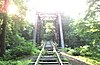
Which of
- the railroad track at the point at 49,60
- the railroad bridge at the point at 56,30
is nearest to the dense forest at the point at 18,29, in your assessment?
the railroad track at the point at 49,60

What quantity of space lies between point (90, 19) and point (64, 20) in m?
21.2

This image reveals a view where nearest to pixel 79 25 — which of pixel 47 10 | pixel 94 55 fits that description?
pixel 94 55

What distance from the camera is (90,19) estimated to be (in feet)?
39.7

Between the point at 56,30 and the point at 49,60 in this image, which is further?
the point at 56,30

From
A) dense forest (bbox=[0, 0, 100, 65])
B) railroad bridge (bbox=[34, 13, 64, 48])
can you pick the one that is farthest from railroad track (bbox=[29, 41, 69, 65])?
railroad bridge (bbox=[34, 13, 64, 48])

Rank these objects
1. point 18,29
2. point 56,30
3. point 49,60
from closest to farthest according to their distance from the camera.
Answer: point 49,60, point 18,29, point 56,30

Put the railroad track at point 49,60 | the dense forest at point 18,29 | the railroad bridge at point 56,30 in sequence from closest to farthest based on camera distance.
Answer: the railroad track at point 49,60
the dense forest at point 18,29
the railroad bridge at point 56,30

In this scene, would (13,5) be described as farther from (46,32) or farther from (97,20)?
(46,32)

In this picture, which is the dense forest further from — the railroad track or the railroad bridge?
the railroad bridge

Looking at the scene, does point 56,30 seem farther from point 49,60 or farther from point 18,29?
point 49,60

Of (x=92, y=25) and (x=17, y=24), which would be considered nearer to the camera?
(x=92, y=25)

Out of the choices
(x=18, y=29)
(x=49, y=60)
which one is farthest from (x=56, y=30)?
(x=49, y=60)

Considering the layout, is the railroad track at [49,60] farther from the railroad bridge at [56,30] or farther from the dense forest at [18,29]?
the railroad bridge at [56,30]

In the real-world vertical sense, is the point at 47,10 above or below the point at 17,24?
above
